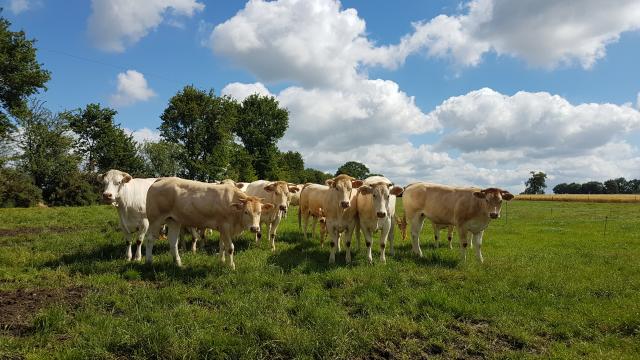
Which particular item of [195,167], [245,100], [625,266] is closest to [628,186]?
[245,100]

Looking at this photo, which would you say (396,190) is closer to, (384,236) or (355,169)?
(384,236)

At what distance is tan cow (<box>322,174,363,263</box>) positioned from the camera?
11.8 metres

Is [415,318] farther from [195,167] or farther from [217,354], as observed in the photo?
[195,167]

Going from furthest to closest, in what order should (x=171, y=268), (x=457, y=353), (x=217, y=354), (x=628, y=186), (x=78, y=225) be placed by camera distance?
1. (x=628, y=186)
2. (x=78, y=225)
3. (x=171, y=268)
4. (x=457, y=353)
5. (x=217, y=354)

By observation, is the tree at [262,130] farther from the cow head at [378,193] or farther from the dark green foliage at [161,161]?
the cow head at [378,193]

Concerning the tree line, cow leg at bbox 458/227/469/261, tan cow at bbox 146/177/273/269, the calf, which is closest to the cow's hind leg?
tan cow at bbox 146/177/273/269

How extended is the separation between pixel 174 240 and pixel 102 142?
52289 mm

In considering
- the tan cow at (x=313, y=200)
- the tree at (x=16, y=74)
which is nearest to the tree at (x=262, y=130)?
the tree at (x=16, y=74)

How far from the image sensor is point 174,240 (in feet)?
35.9

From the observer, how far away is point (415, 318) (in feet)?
24.7

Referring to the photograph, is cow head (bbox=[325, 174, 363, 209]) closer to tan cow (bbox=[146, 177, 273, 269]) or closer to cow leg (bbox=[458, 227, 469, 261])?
tan cow (bbox=[146, 177, 273, 269])

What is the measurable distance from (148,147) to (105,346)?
5928 centimetres

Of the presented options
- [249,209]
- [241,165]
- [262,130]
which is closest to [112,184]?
[249,209]

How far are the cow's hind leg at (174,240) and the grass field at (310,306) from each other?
0.93ft
